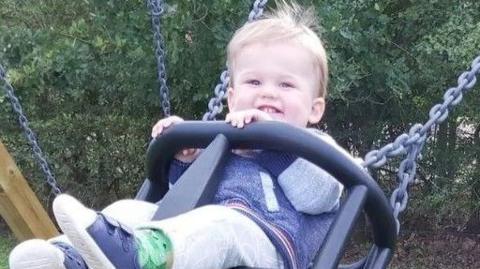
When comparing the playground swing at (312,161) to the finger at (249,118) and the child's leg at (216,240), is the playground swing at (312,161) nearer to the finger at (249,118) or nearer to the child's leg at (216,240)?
the finger at (249,118)

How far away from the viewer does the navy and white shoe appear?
191cm

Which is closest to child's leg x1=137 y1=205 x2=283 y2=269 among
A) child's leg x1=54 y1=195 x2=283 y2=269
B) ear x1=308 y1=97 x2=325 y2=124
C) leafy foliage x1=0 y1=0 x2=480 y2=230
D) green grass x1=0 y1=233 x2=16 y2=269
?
child's leg x1=54 y1=195 x2=283 y2=269

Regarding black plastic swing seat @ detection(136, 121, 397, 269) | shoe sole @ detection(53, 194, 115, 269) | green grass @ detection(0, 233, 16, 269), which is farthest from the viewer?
green grass @ detection(0, 233, 16, 269)

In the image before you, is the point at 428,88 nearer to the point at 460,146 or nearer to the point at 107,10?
the point at 460,146

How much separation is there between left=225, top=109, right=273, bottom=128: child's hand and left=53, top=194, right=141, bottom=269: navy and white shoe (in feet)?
1.50

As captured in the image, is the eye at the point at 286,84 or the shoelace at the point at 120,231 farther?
the eye at the point at 286,84

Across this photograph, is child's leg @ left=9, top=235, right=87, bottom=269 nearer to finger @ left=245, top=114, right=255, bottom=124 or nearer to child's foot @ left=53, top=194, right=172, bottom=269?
child's foot @ left=53, top=194, right=172, bottom=269

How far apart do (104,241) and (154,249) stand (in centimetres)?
13

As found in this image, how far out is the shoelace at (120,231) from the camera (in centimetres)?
197

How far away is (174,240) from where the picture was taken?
206 centimetres

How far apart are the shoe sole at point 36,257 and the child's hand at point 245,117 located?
0.57m

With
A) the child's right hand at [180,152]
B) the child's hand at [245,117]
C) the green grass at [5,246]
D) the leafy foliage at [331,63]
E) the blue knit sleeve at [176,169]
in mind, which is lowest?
the green grass at [5,246]

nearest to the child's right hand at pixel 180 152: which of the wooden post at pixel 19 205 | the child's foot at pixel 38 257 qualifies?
the child's foot at pixel 38 257

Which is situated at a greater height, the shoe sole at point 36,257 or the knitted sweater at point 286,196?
the shoe sole at point 36,257
